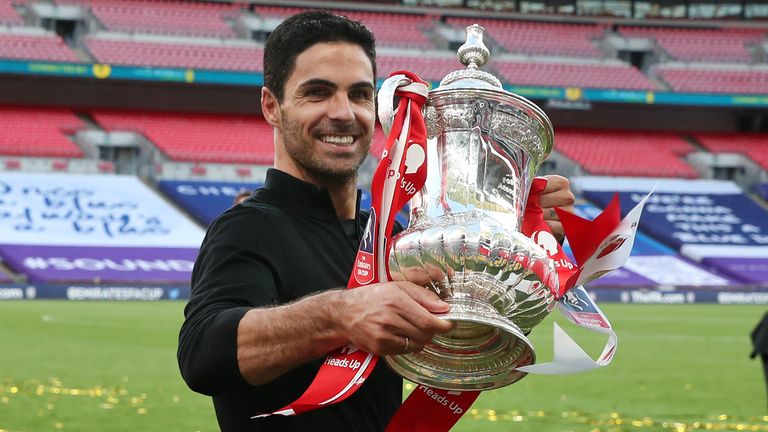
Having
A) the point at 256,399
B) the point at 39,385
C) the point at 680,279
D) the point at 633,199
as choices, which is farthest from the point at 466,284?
the point at 633,199

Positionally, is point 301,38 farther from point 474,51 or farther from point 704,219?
point 704,219

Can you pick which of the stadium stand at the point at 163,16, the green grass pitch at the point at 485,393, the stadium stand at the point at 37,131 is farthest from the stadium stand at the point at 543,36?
the green grass pitch at the point at 485,393

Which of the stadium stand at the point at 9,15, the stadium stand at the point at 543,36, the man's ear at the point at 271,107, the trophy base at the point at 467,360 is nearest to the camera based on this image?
the trophy base at the point at 467,360

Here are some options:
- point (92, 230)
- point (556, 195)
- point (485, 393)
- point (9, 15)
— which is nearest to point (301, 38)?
point (556, 195)

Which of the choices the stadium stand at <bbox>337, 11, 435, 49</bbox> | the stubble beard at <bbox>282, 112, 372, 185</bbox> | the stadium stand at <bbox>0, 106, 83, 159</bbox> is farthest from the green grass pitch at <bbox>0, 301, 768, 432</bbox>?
the stadium stand at <bbox>337, 11, 435, 49</bbox>

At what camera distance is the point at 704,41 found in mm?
38312

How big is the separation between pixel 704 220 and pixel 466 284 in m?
30.1

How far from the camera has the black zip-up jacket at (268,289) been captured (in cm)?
202

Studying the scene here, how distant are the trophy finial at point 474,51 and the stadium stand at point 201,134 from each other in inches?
1075

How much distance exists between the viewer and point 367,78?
2266 millimetres

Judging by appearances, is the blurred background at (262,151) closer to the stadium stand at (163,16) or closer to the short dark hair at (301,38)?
the stadium stand at (163,16)

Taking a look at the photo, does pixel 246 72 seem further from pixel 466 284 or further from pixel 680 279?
pixel 466 284

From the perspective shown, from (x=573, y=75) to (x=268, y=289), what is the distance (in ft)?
110

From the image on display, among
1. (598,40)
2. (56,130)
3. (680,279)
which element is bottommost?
(680,279)
